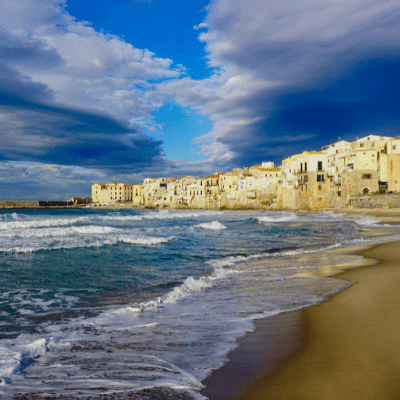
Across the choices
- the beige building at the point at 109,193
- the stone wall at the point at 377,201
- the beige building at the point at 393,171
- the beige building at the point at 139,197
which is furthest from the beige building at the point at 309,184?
the beige building at the point at 109,193

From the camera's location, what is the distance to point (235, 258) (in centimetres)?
1112

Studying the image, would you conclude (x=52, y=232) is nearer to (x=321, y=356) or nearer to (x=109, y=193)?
(x=321, y=356)

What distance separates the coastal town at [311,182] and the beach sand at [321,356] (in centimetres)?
5144

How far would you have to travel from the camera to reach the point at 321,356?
3.08 metres

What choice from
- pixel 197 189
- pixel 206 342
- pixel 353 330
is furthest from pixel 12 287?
pixel 197 189

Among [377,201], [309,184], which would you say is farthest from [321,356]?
[309,184]

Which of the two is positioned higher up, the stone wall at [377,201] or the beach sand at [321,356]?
the stone wall at [377,201]

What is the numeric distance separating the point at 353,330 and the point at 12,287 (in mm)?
7353

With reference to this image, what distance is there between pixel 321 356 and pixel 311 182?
60252 mm

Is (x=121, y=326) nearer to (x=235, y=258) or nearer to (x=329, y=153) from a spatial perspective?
(x=235, y=258)

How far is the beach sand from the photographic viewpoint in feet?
8.04

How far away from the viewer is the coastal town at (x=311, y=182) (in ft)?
167

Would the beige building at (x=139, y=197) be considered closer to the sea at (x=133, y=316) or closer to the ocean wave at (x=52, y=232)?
the ocean wave at (x=52, y=232)

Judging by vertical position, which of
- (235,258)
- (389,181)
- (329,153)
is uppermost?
(329,153)
